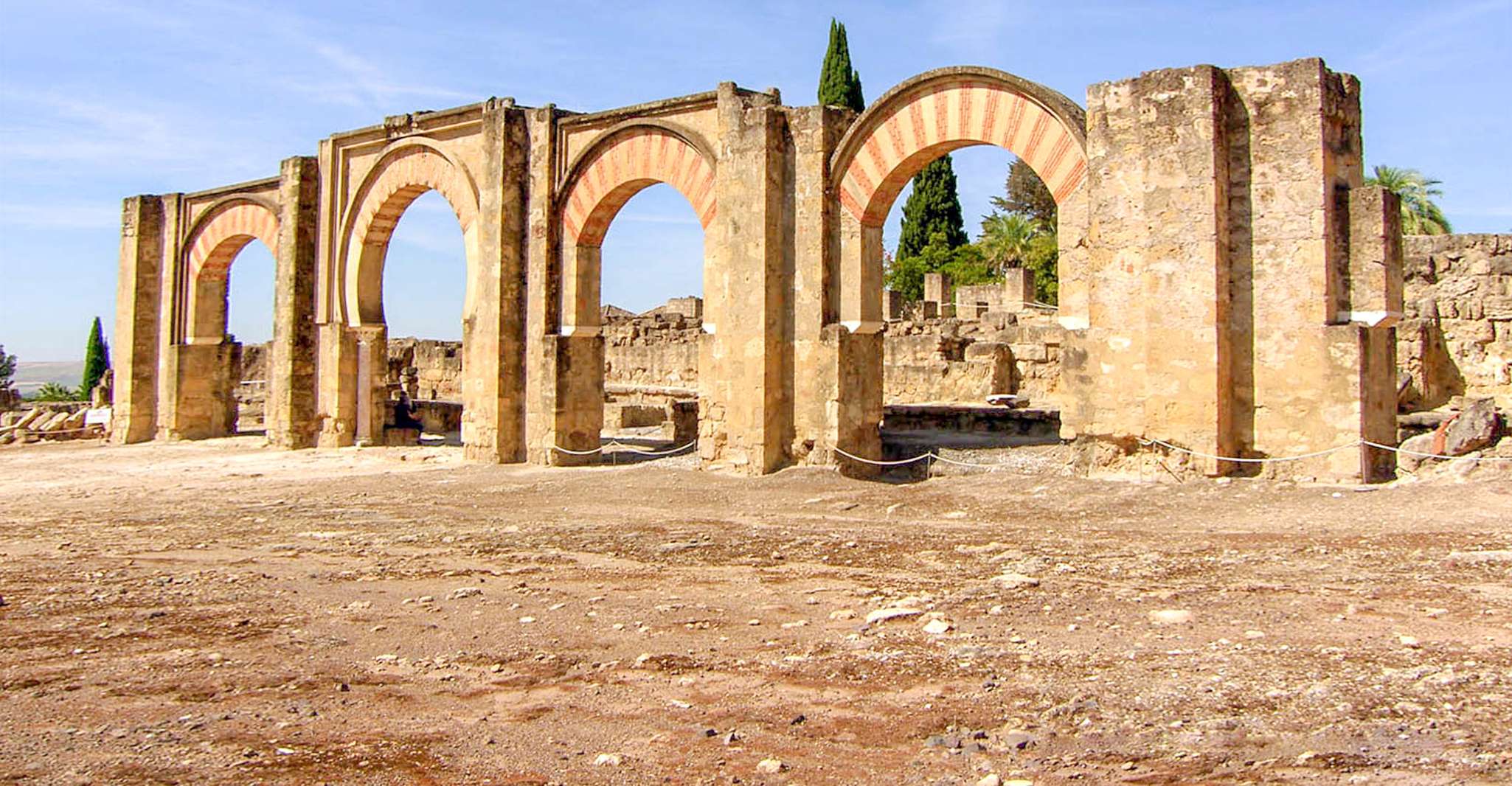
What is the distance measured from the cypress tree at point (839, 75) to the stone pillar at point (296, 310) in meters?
22.7

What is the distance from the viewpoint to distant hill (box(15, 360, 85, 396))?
135750 mm

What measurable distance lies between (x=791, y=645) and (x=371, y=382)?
10.8 meters

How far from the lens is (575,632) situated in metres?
4.12

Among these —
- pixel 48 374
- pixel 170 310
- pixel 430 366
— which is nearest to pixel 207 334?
pixel 170 310

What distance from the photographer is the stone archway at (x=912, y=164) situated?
8242mm

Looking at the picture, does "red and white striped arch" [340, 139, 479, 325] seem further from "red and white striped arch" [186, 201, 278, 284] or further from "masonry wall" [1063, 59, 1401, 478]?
"masonry wall" [1063, 59, 1401, 478]

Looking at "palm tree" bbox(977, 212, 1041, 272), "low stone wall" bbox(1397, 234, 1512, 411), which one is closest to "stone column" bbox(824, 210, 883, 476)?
"low stone wall" bbox(1397, 234, 1512, 411)

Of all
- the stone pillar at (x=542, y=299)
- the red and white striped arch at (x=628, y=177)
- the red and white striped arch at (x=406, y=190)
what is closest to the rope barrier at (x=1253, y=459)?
the red and white striped arch at (x=628, y=177)

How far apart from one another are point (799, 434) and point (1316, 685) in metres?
6.55

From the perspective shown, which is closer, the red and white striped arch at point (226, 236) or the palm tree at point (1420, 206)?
the red and white striped arch at point (226, 236)

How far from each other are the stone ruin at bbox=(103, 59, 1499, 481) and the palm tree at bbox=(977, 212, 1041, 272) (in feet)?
73.2

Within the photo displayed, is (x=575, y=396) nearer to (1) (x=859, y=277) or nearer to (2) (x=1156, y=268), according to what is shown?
(1) (x=859, y=277)

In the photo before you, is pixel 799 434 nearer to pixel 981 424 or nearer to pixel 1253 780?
pixel 981 424

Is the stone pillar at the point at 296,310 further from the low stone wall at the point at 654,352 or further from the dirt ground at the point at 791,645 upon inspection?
the dirt ground at the point at 791,645
